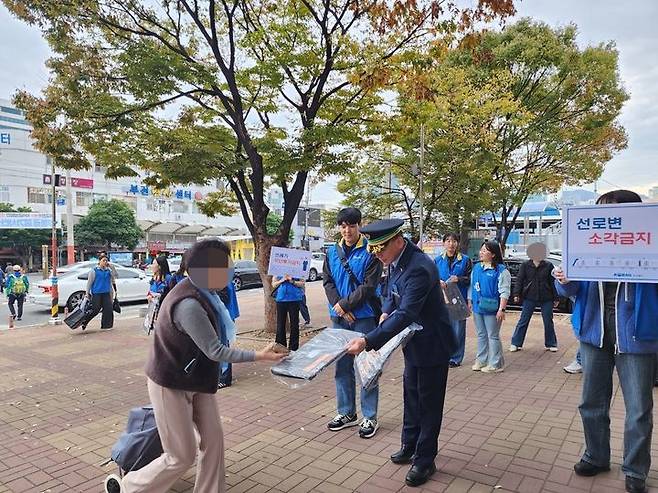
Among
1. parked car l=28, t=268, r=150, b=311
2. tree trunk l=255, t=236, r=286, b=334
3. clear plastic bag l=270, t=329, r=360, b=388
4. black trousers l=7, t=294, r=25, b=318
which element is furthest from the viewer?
parked car l=28, t=268, r=150, b=311

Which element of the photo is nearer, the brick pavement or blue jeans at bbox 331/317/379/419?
the brick pavement

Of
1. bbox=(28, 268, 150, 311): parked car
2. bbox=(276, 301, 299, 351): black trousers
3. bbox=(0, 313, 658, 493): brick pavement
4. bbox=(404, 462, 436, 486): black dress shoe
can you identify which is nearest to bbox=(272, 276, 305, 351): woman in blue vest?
bbox=(276, 301, 299, 351): black trousers

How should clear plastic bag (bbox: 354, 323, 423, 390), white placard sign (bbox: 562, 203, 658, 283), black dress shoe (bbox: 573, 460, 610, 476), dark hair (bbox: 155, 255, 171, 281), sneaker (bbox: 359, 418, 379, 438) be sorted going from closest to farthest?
white placard sign (bbox: 562, 203, 658, 283) < clear plastic bag (bbox: 354, 323, 423, 390) < black dress shoe (bbox: 573, 460, 610, 476) < sneaker (bbox: 359, 418, 379, 438) < dark hair (bbox: 155, 255, 171, 281)

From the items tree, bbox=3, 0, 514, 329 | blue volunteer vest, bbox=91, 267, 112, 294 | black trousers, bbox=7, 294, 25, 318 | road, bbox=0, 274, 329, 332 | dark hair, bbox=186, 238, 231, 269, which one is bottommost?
road, bbox=0, 274, 329, 332

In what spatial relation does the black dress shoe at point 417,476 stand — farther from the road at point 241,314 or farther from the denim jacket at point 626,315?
the road at point 241,314

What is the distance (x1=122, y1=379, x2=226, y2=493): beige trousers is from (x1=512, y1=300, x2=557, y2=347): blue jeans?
19.6 feet

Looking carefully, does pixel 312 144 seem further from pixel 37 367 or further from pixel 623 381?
pixel 623 381

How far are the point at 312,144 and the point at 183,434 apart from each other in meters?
6.08

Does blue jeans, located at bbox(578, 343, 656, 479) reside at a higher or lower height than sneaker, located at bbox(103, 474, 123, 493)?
higher

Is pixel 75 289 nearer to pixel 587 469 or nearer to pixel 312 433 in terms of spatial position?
pixel 312 433

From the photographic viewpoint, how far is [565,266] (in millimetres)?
3162

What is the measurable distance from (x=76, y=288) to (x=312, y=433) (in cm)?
1264

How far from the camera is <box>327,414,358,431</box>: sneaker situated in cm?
432

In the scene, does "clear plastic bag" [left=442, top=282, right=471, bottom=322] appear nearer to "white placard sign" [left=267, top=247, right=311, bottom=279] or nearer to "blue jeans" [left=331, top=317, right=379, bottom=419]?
"white placard sign" [left=267, top=247, right=311, bottom=279]
